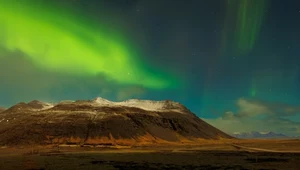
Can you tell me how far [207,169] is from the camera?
71.6m

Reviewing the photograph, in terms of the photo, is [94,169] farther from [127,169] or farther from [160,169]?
[160,169]

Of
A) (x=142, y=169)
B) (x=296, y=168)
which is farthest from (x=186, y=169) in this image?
(x=296, y=168)

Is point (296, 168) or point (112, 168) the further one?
point (112, 168)

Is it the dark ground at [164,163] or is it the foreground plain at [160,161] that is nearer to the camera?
the dark ground at [164,163]

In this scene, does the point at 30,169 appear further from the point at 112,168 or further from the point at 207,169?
the point at 207,169

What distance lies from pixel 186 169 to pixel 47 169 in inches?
1425

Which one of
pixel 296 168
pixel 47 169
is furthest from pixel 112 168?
pixel 296 168

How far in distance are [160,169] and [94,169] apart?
17.2m

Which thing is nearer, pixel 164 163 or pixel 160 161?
pixel 164 163

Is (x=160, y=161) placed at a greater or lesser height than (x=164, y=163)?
greater

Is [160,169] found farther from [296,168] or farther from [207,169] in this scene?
[296,168]

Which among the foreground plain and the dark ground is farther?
the foreground plain

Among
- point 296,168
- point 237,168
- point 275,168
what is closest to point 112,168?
point 237,168

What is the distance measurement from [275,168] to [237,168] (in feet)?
31.3
